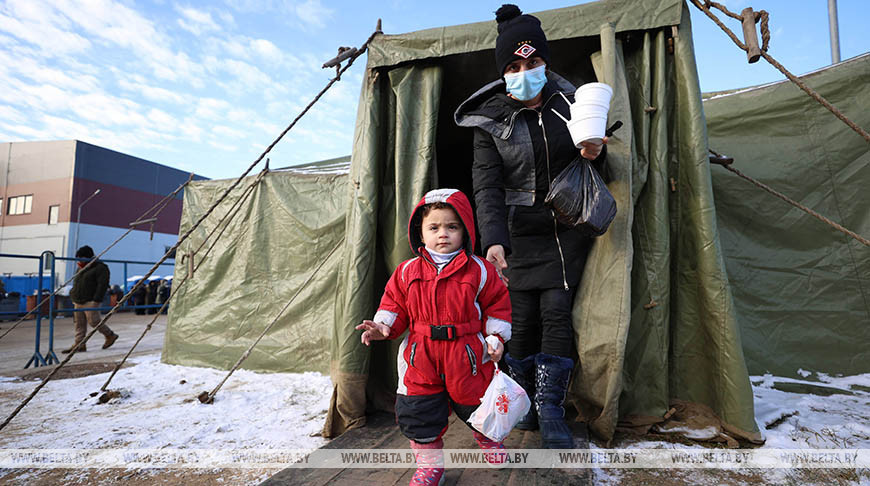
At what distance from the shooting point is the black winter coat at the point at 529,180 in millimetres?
1834

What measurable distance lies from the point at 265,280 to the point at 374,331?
2827 mm

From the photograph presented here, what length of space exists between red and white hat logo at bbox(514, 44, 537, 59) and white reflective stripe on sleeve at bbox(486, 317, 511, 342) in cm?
114

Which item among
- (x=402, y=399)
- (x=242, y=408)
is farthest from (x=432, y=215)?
(x=242, y=408)

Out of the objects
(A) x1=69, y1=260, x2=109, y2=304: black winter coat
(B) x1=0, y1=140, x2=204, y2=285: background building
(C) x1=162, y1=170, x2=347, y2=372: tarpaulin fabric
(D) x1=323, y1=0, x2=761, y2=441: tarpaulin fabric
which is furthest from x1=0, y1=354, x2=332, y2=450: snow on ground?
(B) x1=0, y1=140, x2=204, y2=285: background building

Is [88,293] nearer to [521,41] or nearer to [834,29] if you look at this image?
[521,41]

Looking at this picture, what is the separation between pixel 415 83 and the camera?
2363 millimetres

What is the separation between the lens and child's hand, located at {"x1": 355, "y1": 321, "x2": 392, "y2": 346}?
1.41m

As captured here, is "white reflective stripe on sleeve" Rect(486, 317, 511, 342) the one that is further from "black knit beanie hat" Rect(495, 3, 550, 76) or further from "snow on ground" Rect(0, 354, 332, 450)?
"snow on ground" Rect(0, 354, 332, 450)

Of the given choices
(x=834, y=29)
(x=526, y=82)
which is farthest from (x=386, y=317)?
(x=834, y=29)

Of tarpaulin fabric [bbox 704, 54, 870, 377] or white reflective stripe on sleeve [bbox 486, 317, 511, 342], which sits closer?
white reflective stripe on sleeve [bbox 486, 317, 511, 342]

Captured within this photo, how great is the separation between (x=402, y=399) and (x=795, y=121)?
314 cm

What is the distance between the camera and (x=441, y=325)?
4.87 ft

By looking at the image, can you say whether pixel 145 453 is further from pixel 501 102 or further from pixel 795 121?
pixel 795 121

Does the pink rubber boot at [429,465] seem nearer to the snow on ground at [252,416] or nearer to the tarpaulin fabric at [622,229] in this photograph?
the snow on ground at [252,416]
